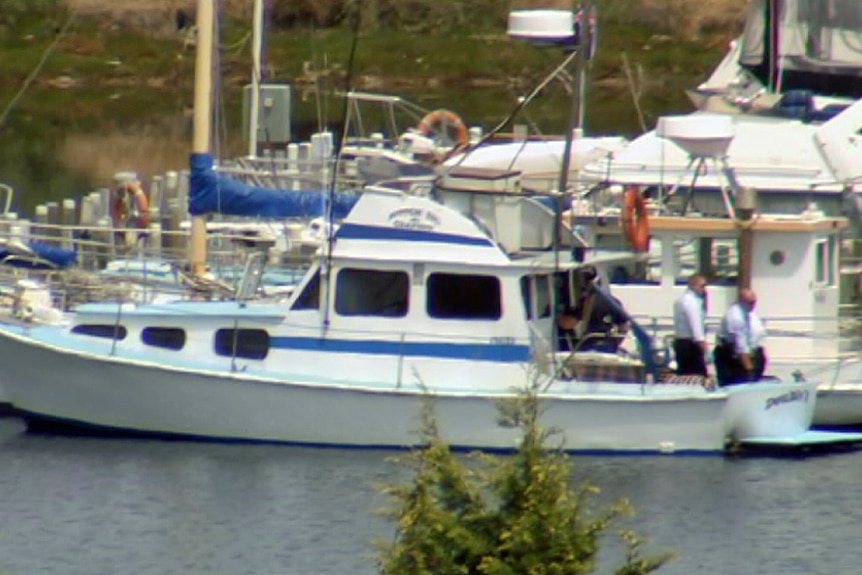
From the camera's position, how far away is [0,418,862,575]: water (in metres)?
21.3

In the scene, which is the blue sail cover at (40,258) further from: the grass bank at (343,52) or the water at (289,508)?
the grass bank at (343,52)

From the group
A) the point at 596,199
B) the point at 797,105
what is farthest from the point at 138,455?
the point at 797,105

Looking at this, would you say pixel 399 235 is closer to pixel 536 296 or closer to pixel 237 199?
pixel 536 296

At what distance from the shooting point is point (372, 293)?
25.3m

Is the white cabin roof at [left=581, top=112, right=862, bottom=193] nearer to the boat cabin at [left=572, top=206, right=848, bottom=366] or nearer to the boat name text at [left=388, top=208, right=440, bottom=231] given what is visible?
the boat cabin at [left=572, top=206, right=848, bottom=366]

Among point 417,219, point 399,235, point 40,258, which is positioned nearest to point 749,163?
point 417,219

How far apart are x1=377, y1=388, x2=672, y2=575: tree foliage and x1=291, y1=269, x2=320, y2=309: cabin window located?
11.5 meters

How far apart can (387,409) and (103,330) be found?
9.64 feet

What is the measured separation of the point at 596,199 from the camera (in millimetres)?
28531

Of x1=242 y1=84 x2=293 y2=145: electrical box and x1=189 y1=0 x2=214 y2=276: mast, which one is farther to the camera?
x1=242 y1=84 x2=293 y2=145: electrical box

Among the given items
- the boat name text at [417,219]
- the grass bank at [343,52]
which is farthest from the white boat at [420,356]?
→ the grass bank at [343,52]

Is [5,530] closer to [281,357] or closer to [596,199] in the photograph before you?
[281,357]

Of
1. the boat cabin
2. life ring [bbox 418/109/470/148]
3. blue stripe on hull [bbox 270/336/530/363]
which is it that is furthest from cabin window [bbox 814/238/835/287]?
life ring [bbox 418/109/470/148]

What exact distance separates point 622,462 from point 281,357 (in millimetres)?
3397
